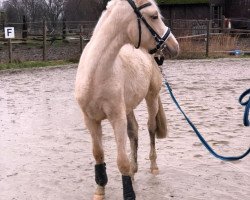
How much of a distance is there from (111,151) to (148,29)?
252 centimetres

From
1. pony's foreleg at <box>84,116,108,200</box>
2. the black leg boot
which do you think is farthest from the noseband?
the black leg boot

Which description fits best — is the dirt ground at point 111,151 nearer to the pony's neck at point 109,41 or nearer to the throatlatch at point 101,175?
the throatlatch at point 101,175

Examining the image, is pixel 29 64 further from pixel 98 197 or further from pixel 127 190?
pixel 127 190

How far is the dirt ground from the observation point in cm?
462

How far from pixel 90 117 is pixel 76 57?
604 inches

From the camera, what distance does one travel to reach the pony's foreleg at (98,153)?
418 centimetres

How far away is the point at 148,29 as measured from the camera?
148 inches

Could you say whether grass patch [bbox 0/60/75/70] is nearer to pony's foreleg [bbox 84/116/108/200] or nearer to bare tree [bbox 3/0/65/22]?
pony's foreleg [bbox 84/116/108/200]

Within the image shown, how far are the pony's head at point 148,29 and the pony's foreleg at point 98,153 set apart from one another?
87cm

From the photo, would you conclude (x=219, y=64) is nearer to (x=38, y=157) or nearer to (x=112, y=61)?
(x=38, y=157)

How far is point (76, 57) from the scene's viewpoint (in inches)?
756

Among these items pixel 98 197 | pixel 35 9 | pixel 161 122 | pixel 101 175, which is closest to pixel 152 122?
pixel 161 122

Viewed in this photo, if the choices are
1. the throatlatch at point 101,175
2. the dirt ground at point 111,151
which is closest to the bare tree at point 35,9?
the dirt ground at point 111,151

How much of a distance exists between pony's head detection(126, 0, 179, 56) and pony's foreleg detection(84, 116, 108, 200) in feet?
2.86
